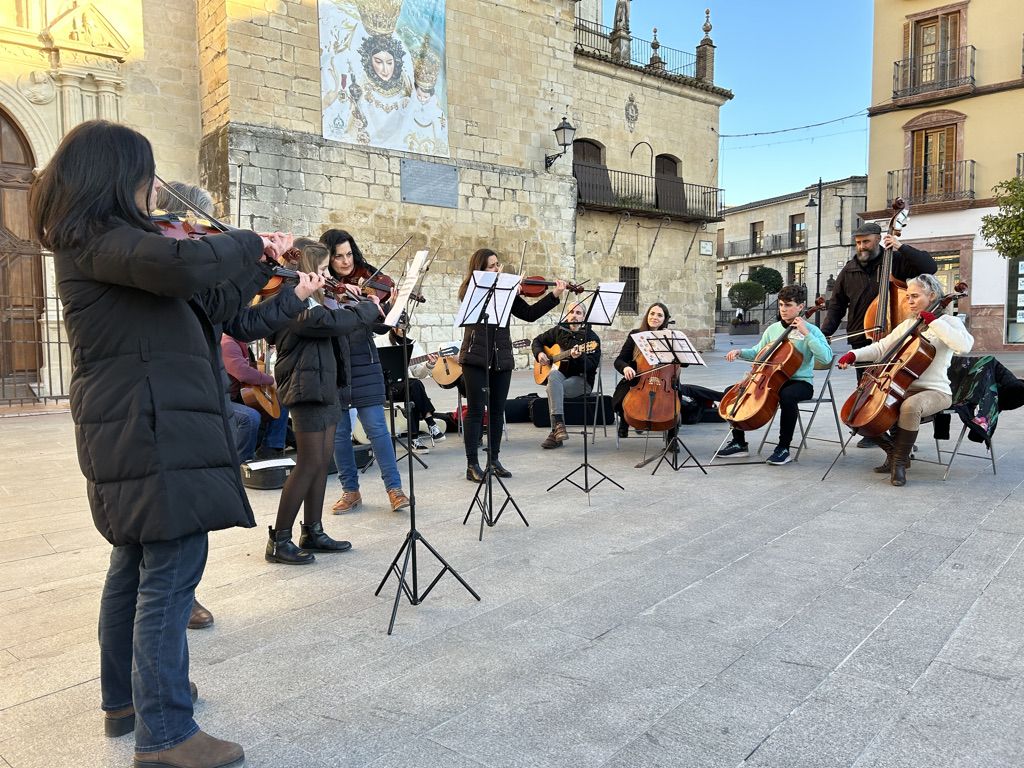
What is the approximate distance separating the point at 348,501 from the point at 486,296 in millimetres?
1535

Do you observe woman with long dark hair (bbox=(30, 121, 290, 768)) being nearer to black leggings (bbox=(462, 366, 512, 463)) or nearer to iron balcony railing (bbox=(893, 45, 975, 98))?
black leggings (bbox=(462, 366, 512, 463))

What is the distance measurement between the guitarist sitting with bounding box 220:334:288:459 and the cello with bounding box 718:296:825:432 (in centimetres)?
335

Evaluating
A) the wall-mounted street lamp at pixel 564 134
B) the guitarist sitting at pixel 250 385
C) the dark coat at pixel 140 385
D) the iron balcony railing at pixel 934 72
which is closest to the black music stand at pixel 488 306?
the guitarist sitting at pixel 250 385

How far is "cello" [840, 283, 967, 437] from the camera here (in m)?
4.78

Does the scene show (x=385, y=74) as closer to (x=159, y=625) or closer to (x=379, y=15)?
(x=379, y=15)

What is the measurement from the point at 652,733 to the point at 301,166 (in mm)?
12109

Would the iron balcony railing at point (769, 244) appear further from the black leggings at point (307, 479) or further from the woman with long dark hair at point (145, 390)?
the woman with long dark hair at point (145, 390)

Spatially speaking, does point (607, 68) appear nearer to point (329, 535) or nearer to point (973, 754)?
point (329, 535)

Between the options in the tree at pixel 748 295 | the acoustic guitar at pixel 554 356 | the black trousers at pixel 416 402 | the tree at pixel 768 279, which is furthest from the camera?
the tree at pixel 768 279

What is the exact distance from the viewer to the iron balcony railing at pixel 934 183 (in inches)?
771

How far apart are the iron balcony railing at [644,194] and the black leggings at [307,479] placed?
14.9 m

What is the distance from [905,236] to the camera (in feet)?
68.5

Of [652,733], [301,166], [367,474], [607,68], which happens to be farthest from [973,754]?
[607,68]

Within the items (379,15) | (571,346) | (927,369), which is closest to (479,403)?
(571,346)
